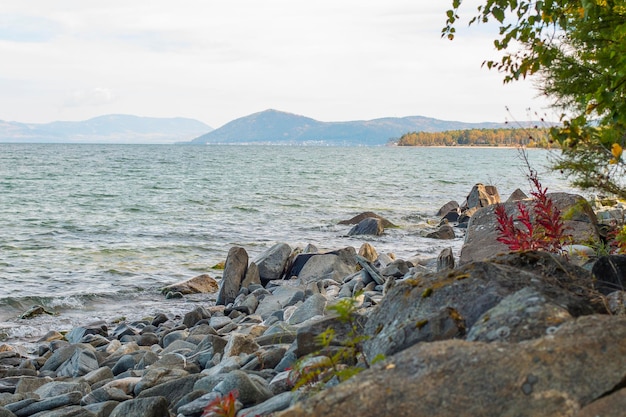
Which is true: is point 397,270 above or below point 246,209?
above

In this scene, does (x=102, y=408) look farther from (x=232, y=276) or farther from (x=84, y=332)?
(x=232, y=276)

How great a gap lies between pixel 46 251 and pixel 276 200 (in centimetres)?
1657

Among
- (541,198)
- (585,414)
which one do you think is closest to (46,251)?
(541,198)

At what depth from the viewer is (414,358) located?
2.66m

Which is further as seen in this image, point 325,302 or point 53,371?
point 325,302

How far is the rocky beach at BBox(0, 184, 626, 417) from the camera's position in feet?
8.01

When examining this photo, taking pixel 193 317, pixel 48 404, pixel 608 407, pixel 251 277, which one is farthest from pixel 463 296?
pixel 251 277

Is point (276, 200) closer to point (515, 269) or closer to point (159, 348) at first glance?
point (159, 348)

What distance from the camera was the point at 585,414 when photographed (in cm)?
227

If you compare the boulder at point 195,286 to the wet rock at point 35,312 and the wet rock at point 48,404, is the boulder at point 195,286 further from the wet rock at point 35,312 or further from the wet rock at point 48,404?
the wet rock at point 48,404

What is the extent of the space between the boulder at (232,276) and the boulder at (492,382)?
10.1 m

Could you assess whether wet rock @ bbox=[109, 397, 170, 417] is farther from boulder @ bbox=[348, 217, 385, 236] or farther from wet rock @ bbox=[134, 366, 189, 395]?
boulder @ bbox=[348, 217, 385, 236]

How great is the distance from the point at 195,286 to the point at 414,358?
11339 mm

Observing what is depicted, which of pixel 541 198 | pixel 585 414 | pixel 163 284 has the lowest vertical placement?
pixel 163 284
